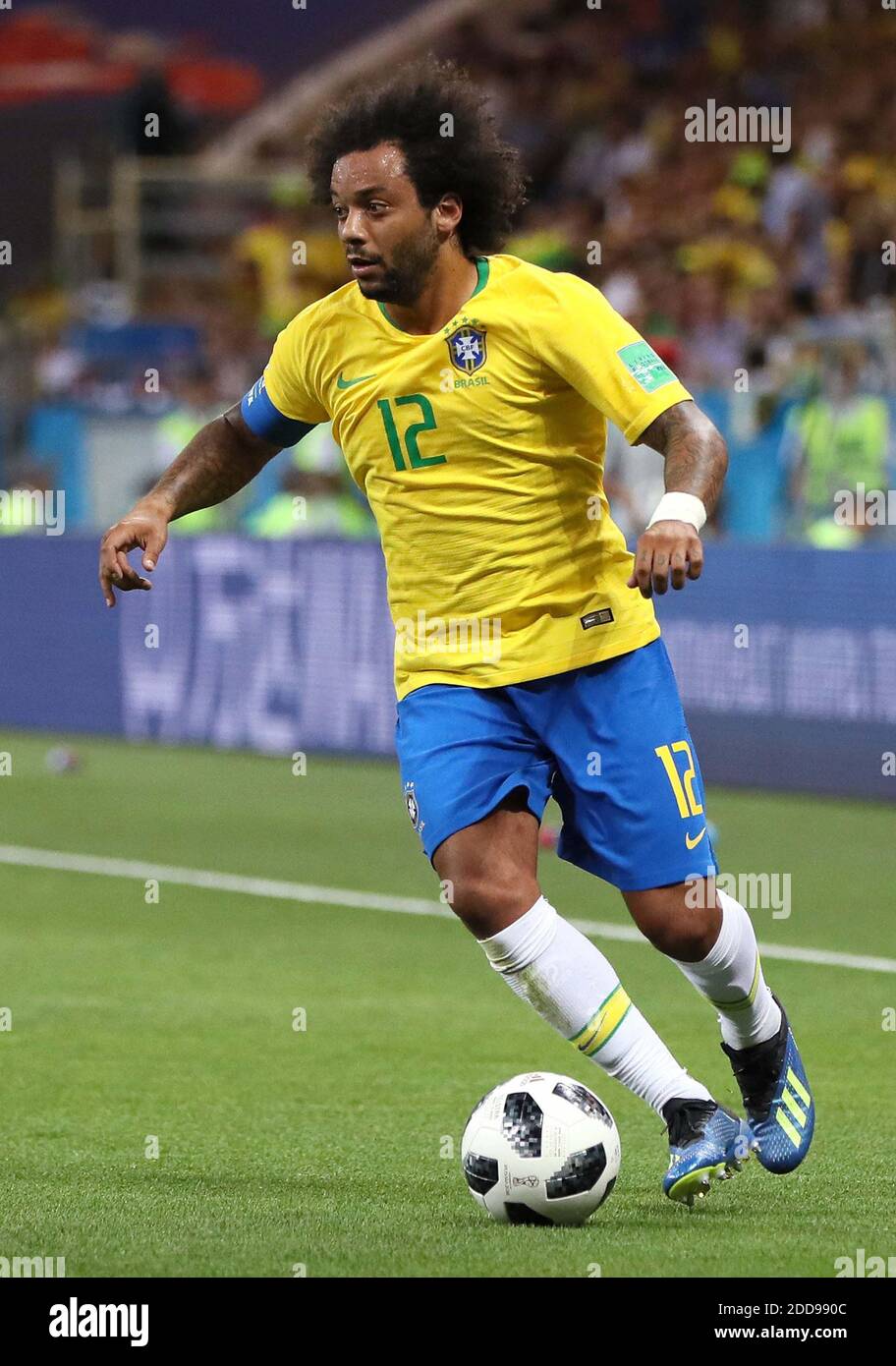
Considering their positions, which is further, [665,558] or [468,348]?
[468,348]

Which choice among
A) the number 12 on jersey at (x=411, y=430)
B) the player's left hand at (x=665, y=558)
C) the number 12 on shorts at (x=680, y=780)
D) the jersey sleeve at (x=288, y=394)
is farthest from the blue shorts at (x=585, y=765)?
the jersey sleeve at (x=288, y=394)

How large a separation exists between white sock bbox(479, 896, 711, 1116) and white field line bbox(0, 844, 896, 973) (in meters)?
3.50

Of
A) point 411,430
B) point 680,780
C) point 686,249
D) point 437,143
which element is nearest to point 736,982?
point 680,780

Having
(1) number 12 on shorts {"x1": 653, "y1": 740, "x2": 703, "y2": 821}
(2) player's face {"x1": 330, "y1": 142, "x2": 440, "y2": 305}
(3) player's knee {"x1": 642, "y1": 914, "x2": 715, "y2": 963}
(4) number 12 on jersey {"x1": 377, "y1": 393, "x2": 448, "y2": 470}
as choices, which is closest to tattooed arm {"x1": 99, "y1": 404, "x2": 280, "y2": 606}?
(4) number 12 on jersey {"x1": 377, "y1": 393, "x2": 448, "y2": 470}

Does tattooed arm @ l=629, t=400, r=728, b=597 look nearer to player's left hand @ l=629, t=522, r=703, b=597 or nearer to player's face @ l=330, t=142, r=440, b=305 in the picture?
player's left hand @ l=629, t=522, r=703, b=597

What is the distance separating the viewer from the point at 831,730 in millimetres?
13461

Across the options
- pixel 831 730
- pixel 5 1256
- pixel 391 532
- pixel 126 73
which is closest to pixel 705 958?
pixel 391 532

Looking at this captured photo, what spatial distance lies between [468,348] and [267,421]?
2.40ft

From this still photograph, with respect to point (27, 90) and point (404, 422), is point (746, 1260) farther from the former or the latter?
point (27, 90)

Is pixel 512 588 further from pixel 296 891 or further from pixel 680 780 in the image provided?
pixel 296 891

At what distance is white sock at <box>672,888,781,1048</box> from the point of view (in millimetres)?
5367

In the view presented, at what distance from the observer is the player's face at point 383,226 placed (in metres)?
5.24

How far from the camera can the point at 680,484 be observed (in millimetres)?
4926

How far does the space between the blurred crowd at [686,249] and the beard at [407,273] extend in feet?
29.8
